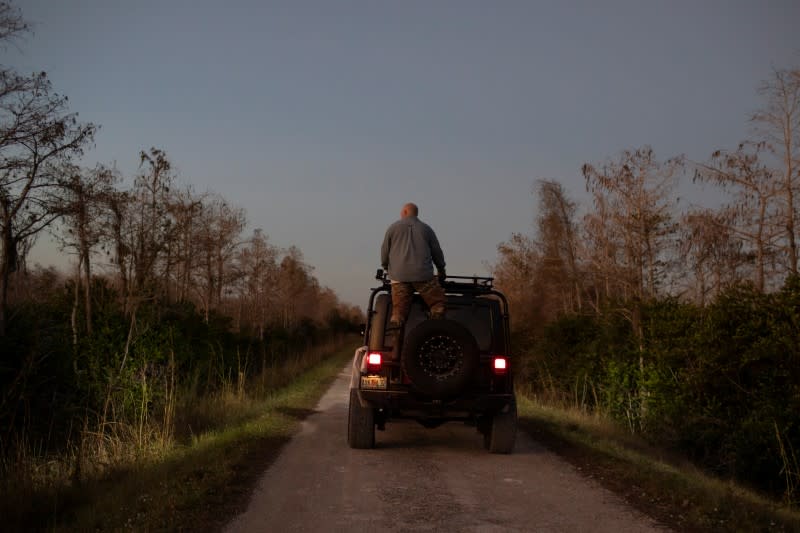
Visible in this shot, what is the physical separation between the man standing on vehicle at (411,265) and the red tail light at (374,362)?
1.30 feet

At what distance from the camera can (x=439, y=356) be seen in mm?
8000

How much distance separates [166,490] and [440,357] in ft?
10.9

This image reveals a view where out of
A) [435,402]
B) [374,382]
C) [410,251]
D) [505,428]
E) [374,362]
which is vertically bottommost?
[505,428]

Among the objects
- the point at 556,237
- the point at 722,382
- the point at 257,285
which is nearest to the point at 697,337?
the point at 722,382

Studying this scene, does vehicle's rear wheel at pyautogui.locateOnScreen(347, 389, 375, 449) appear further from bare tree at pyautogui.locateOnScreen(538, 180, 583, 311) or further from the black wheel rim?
bare tree at pyautogui.locateOnScreen(538, 180, 583, 311)

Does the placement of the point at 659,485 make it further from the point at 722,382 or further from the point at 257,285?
→ the point at 257,285

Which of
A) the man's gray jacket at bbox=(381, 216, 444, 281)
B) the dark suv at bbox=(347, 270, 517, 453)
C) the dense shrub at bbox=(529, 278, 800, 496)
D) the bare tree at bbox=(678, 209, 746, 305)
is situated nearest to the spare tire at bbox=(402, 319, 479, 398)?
the dark suv at bbox=(347, 270, 517, 453)

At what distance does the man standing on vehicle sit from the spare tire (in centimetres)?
46

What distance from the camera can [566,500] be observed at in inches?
243

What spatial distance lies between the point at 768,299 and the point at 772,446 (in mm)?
2239

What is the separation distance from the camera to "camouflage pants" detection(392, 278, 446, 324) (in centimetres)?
838

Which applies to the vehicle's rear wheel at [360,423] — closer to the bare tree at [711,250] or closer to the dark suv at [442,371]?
the dark suv at [442,371]

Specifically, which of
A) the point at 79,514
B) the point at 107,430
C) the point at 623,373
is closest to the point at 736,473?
the point at 623,373

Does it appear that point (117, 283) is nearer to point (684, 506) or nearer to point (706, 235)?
point (706, 235)
